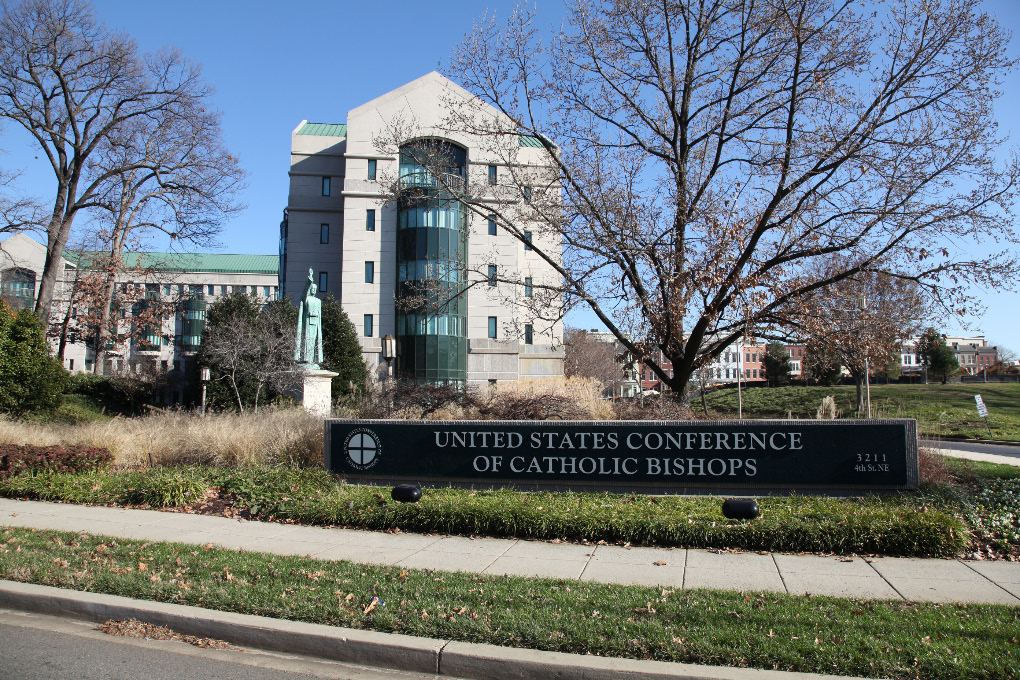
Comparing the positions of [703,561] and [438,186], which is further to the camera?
[438,186]

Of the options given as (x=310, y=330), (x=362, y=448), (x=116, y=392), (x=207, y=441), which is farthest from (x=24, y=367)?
(x=116, y=392)

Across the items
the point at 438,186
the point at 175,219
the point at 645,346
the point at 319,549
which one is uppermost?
the point at 175,219

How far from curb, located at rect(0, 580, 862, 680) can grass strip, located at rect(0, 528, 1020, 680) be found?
4.6 inches

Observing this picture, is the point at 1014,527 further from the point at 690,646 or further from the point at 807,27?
the point at 807,27

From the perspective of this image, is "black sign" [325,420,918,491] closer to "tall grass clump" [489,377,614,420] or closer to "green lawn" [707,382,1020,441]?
→ "tall grass clump" [489,377,614,420]

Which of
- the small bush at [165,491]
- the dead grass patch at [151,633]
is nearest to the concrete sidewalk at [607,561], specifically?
the small bush at [165,491]

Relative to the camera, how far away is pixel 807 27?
44.7 ft

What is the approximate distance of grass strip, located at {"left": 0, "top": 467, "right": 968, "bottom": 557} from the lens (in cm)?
749

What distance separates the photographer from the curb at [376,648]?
14.5ft

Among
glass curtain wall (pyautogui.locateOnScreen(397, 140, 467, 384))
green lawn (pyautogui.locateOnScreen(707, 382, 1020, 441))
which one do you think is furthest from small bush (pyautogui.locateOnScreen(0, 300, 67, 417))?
green lawn (pyautogui.locateOnScreen(707, 382, 1020, 441))

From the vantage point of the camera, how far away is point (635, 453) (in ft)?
34.0

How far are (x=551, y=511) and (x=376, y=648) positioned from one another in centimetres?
393

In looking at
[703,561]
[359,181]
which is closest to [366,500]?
[703,561]

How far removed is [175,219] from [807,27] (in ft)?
78.3
